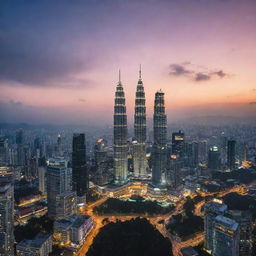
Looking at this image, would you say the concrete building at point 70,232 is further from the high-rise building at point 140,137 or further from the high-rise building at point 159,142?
the high-rise building at point 140,137

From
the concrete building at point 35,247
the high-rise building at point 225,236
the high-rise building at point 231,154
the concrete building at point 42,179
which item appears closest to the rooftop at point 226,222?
the high-rise building at point 225,236

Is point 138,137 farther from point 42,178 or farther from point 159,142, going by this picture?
point 42,178

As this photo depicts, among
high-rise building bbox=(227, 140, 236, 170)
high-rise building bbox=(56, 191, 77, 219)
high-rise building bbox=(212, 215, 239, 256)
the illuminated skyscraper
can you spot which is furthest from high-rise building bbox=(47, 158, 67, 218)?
high-rise building bbox=(227, 140, 236, 170)

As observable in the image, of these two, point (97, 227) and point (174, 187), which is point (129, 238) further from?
point (174, 187)

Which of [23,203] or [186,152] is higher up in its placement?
[186,152]

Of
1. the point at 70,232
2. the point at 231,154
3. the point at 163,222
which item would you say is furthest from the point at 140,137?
the point at 70,232

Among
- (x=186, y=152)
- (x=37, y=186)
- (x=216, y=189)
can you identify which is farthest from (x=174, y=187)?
(x=37, y=186)
